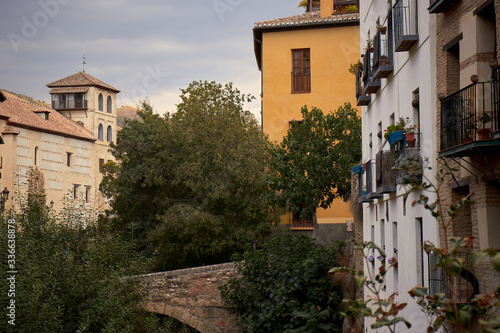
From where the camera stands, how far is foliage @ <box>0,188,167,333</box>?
658 inches

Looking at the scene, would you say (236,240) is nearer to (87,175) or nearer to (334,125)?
(334,125)

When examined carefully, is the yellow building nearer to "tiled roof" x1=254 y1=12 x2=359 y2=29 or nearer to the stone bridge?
"tiled roof" x1=254 y1=12 x2=359 y2=29

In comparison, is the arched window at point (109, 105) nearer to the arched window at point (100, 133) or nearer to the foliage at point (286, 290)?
the arched window at point (100, 133)

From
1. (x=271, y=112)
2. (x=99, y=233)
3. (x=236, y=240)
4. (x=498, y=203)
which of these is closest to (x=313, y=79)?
(x=271, y=112)

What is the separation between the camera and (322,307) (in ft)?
85.0

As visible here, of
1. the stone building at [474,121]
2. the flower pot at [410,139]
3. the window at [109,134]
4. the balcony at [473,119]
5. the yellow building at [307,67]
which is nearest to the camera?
the balcony at [473,119]

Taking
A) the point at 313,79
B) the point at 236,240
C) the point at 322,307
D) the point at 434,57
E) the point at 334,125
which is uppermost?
the point at 313,79

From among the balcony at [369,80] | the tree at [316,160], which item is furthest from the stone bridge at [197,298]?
the balcony at [369,80]

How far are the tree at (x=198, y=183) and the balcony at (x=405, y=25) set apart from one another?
18.3m

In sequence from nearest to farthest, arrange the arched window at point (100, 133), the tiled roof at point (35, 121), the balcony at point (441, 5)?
the balcony at point (441, 5)
the tiled roof at point (35, 121)
the arched window at point (100, 133)

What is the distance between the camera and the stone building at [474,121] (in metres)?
8.64

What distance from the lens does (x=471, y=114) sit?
8781mm

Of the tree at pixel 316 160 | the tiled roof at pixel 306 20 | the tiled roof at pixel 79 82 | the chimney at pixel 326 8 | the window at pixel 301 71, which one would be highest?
the tiled roof at pixel 79 82

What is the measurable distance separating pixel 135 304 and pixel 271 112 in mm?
16625
